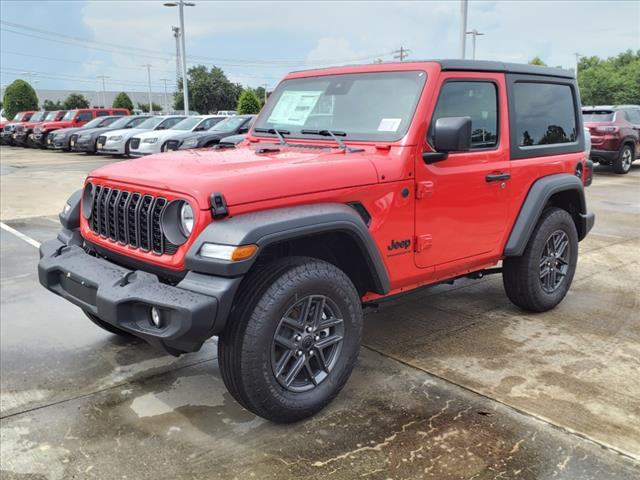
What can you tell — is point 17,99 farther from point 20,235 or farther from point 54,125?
point 20,235

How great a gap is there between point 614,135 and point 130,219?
13900mm

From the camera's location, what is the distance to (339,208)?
3.14 metres

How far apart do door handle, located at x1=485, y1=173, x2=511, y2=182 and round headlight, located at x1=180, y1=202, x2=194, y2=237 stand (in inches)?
82.9

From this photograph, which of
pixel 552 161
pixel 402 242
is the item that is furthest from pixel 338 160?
pixel 552 161

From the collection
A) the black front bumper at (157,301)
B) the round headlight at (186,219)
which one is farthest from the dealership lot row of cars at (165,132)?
the round headlight at (186,219)

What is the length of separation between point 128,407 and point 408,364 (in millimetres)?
1725

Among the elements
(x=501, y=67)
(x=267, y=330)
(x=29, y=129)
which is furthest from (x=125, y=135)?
(x=267, y=330)

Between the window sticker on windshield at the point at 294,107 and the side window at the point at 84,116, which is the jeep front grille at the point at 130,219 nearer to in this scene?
the window sticker on windshield at the point at 294,107

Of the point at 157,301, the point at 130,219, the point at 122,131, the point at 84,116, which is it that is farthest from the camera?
the point at 84,116

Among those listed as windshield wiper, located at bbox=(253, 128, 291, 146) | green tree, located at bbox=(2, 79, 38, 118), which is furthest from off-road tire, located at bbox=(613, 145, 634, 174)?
green tree, located at bbox=(2, 79, 38, 118)

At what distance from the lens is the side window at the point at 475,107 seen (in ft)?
12.6

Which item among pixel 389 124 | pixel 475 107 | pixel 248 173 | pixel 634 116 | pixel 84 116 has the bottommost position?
pixel 248 173

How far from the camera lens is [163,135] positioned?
17.4 meters

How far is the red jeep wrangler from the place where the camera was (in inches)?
112
